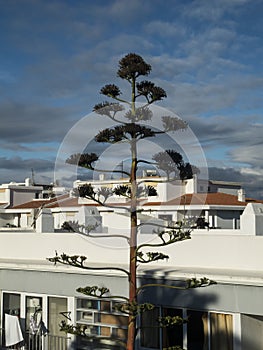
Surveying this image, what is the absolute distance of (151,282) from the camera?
1014cm

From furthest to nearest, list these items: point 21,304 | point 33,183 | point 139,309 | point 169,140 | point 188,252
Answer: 1. point 33,183
2. point 21,304
3. point 188,252
4. point 169,140
5. point 139,309

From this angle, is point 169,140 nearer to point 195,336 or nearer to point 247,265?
point 247,265

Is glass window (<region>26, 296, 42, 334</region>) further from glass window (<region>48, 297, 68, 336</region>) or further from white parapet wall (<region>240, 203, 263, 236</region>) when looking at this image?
white parapet wall (<region>240, 203, 263, 236</region>)

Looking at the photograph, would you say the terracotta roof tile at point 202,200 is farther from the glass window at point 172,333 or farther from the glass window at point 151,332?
the glass window at point 172,333

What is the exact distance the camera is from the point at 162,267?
35.2 ft

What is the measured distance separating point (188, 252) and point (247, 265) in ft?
4.14

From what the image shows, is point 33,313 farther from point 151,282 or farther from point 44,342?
point 151,282

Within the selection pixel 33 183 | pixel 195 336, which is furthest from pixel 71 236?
pixel 33 183

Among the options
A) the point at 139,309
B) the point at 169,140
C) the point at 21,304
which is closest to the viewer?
the point at 139,309

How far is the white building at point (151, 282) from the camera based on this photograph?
9.32 meters

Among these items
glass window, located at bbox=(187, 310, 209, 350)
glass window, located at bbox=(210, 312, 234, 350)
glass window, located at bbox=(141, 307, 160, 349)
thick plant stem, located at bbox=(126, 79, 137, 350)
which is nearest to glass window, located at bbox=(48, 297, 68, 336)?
glass window, located at bbox=(141, 307, 160, 349)

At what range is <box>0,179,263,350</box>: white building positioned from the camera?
9.32 m

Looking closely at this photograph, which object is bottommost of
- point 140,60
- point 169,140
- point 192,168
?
point 192,168

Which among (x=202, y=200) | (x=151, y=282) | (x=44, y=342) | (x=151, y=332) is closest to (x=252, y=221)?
(x=151, y=282)
